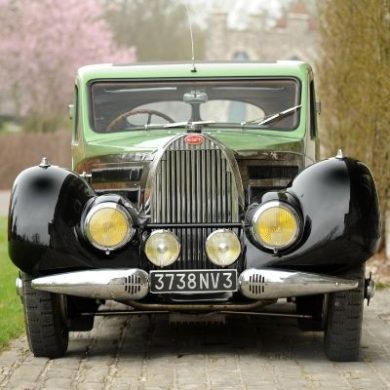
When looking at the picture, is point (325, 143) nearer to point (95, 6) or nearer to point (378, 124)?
point (378, 124)

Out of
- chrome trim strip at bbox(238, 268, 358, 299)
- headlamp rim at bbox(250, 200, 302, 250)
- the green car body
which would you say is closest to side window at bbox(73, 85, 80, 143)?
the green car body

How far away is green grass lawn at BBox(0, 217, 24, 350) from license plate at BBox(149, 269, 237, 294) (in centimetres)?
142

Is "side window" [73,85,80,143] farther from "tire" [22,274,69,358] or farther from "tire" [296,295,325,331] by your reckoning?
"tire" [296,295,325,331]

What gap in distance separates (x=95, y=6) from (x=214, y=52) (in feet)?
87.8

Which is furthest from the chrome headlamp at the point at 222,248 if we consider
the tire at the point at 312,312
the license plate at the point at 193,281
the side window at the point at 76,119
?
the side window at the point at 76,119

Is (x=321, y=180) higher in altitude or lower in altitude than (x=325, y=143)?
higher

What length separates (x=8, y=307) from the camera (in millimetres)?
10234

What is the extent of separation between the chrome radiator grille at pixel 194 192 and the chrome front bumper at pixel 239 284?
15.0 inches

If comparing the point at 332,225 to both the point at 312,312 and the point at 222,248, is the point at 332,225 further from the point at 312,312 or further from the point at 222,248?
the point at 312,312

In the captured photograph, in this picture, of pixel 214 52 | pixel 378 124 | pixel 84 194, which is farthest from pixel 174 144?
pixel 214 52

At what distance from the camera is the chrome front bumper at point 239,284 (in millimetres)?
7188

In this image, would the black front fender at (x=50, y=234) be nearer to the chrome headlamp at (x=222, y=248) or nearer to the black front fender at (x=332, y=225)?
the chrome headlamp at (x=222, y=248)

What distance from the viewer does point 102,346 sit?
8250 millimetres

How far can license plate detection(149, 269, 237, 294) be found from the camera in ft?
23.9
